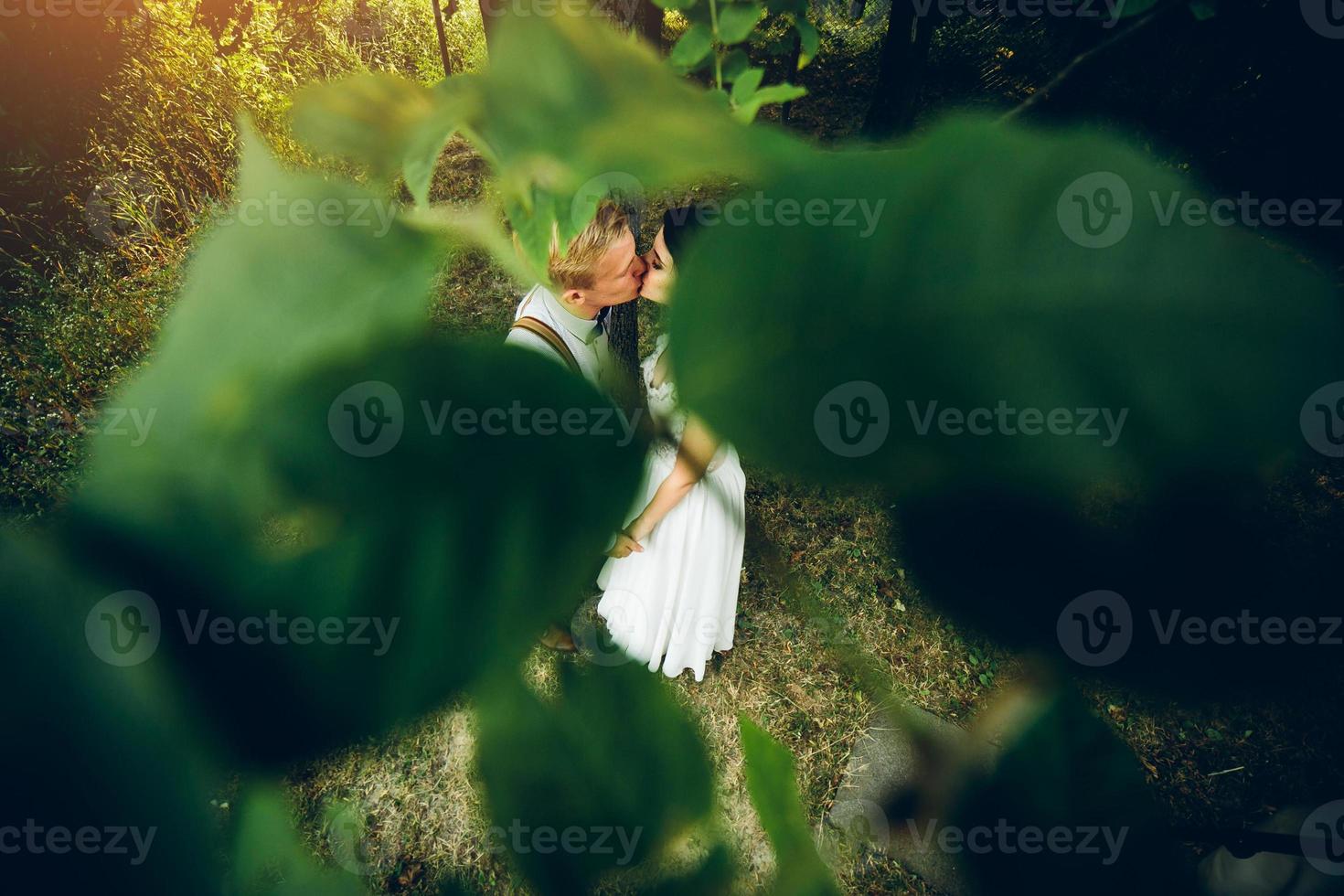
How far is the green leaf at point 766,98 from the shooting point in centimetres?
15

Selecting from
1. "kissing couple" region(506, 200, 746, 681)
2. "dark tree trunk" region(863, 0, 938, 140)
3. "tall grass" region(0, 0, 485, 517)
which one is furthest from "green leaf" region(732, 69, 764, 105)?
"tall grass" region(0, 0, 485, 517)

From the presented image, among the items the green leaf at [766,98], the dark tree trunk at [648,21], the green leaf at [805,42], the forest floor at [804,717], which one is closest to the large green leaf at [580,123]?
the green leaf at [766,98]

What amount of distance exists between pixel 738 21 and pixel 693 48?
0.09 feet

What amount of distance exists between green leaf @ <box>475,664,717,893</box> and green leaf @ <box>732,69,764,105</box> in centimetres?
23

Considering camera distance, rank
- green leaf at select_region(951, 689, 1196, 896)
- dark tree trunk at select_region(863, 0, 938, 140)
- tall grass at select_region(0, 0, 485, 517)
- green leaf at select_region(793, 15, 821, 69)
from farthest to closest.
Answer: tall grass at select_region(0, 0, 485, 517), dark tree trunk at select_region(863, 0, 938, 140), green leaf at select_region(793, 15, 821, 69), green leaf at select_region(951, 689, 1196, 896)

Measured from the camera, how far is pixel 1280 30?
646mm

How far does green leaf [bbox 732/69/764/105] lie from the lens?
182 mm

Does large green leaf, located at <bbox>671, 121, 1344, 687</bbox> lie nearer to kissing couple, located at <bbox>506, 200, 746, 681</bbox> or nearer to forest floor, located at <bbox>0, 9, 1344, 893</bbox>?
kissing couple, located at <bbox>506, 200, 746, 681</bbox>

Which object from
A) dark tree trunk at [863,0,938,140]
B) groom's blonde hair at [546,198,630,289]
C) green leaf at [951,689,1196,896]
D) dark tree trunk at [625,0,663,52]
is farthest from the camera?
dark tree trunk at [863,0,938,140]

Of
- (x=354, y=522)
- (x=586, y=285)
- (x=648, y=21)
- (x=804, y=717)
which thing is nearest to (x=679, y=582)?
(x=804, y=717)

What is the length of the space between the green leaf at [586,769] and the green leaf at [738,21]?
33 centimetres

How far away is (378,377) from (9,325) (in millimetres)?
3476

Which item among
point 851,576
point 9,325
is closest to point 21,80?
point 9,325

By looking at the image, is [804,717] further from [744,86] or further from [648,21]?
[648,21]
